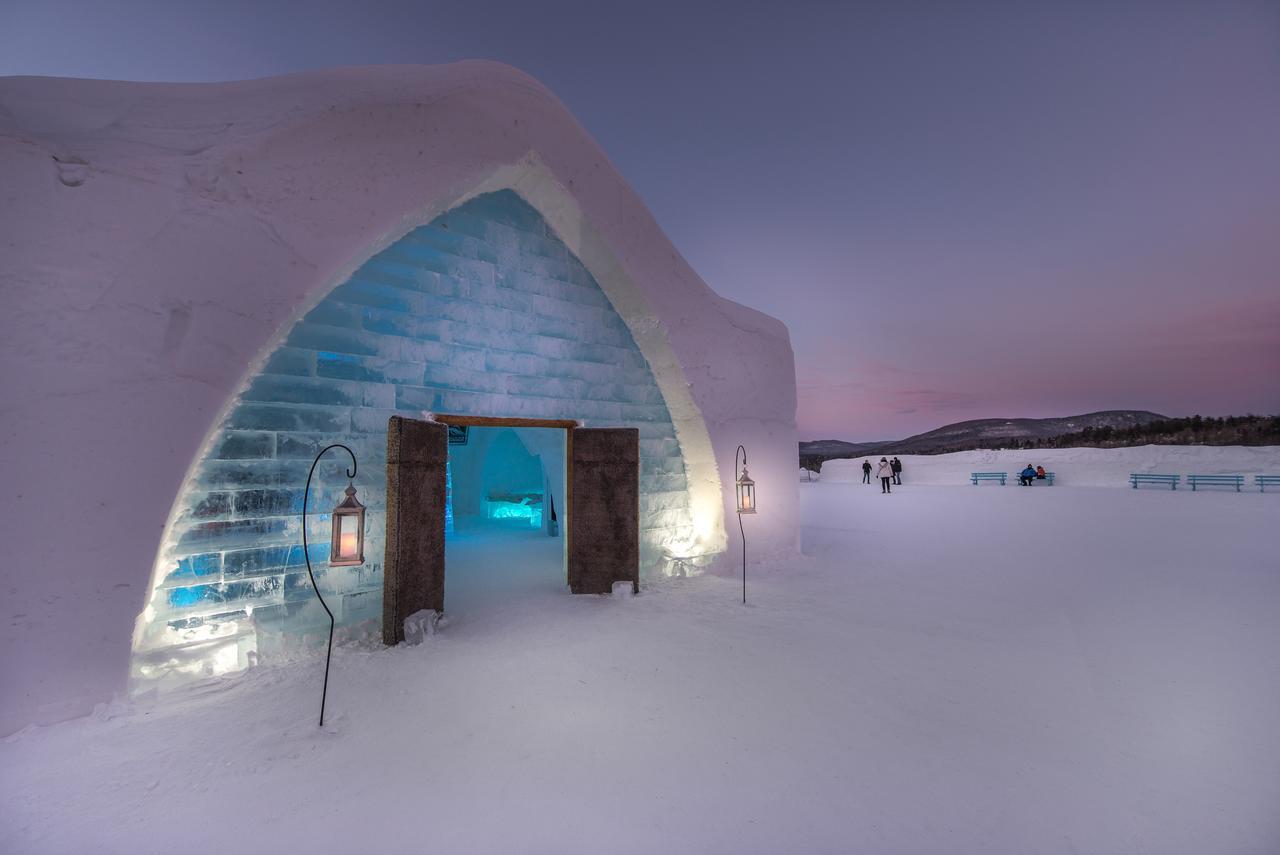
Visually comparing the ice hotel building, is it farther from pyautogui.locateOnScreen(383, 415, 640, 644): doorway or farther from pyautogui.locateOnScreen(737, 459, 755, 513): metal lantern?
pyautogui.locateOnScreen(737, 459, 755, 513): metal lantern

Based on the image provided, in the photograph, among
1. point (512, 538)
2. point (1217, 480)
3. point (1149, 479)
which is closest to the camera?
point (512, 538)

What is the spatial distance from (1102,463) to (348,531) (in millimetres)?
28576

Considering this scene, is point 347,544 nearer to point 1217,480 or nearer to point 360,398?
point 360,398

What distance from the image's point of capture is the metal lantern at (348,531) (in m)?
3.37

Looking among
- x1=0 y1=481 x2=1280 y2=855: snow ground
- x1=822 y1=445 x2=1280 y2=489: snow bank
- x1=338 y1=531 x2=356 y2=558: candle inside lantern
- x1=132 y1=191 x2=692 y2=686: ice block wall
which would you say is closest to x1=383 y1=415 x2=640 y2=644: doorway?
x1=132 y1=191 x2=692 y2=686: ice block wall

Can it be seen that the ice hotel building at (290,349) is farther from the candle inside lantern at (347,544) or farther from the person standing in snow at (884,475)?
the person standing in snow at (884,475)

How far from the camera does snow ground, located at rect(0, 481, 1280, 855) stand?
2.20 m

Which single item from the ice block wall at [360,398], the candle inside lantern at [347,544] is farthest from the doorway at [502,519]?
the candle inside lantern at [347,544]

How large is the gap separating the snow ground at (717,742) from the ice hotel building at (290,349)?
2.28 feet

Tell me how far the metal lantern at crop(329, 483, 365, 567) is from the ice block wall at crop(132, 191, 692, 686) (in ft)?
3.32

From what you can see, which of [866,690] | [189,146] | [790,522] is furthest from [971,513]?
[189,146]

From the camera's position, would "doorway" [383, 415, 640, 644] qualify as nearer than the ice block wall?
No

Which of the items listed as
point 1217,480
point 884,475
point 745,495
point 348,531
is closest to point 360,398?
point 348,531

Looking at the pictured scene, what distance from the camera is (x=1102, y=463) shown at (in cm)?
2188
